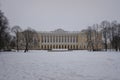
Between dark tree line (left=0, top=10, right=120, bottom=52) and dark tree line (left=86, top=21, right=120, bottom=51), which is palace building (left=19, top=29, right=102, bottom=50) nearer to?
dark tree line (left=0, top=10, right=120, bottom=52)

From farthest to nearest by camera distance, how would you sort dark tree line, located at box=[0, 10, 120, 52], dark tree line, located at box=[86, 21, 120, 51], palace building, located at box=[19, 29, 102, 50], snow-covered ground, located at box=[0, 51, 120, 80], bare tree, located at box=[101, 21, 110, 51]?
palace building, located at box=[19, 29, 102, 50] → bare tree, located at box=[101, 21, 110, 51] → dark tree line, located at box=[86, 21, 120, 51] → dark tree line, located at box=[0, 10, 120, 52] → snow-covered ground, located at box=[0, 51, 120, 80]

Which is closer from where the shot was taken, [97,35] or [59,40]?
[97,35]

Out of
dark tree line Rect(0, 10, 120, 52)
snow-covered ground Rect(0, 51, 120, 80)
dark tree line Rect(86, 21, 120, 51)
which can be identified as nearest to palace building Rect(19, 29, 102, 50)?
dark tree line Rect(0, 10, 120, 52)

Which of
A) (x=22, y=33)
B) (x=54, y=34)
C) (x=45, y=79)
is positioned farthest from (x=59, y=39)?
(x=45, y=79)

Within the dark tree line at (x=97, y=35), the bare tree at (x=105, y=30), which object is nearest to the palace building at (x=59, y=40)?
the dark tree line at (x=97, y=35)

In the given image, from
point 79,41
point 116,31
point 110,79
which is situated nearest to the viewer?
point 110,79

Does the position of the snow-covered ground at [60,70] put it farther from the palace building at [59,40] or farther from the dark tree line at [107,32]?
the palace building at [59,40]

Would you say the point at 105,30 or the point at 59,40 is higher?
the point at 105,30

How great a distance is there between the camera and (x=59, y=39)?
15400 centimetres

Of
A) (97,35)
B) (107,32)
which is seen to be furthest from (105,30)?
(97,35)

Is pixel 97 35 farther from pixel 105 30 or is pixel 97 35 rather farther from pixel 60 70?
pixel 60 70

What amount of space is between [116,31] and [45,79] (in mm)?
64702

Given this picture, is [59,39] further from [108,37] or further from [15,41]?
[108,37]

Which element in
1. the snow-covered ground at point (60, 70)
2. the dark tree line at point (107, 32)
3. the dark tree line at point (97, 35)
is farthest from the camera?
the dark tree line at point (107, 32)
